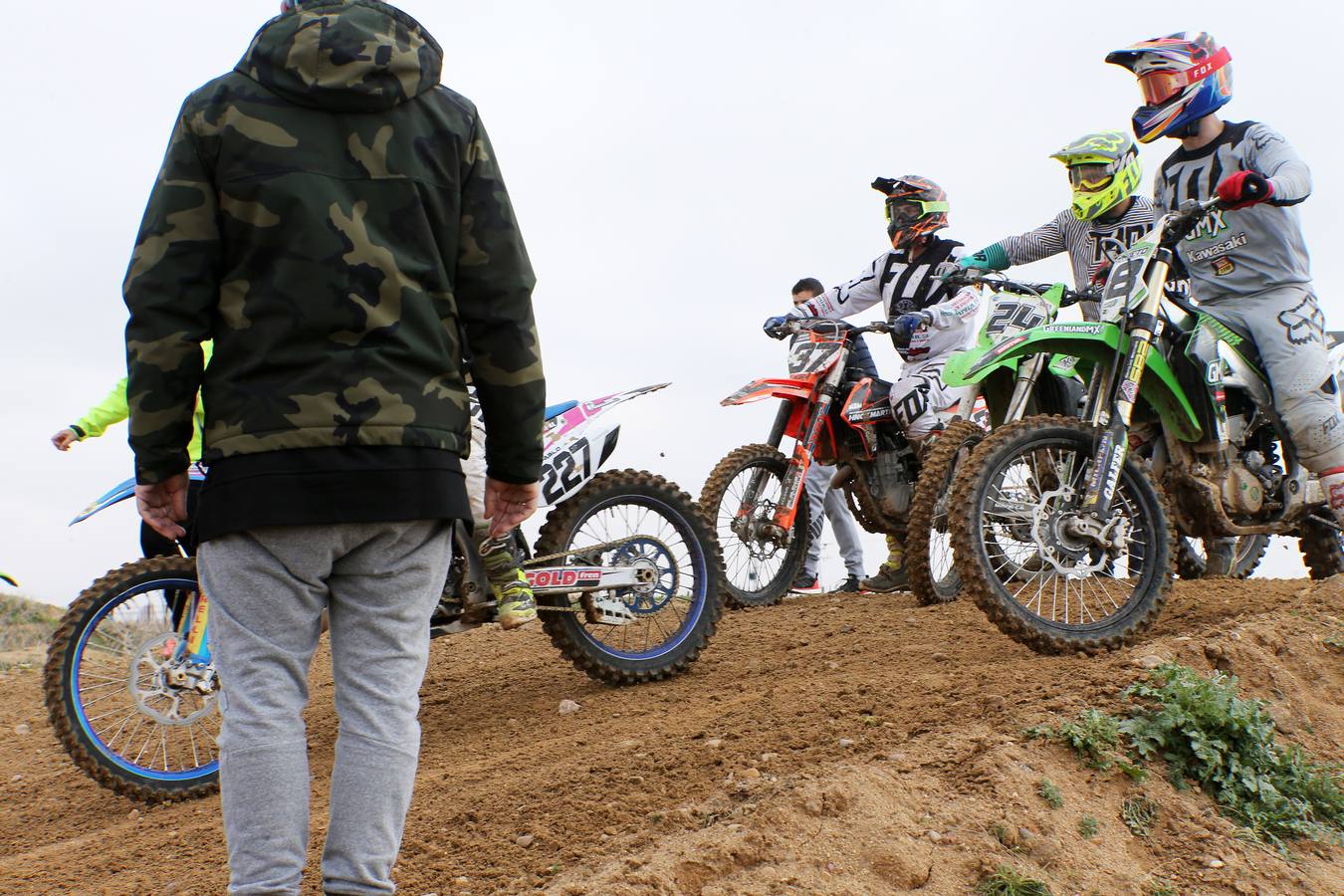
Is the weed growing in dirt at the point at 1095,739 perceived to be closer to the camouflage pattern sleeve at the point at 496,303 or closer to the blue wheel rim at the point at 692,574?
the camouflage pattern sleeve at the point at 496,303

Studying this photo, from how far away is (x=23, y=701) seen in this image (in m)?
7.21

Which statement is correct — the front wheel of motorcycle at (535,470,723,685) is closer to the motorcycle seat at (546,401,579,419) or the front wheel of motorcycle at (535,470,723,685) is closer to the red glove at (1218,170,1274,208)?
the motorcycle seat at (546,401,579,419)

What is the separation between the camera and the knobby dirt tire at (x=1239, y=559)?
7371mm

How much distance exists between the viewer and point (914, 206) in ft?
26.9

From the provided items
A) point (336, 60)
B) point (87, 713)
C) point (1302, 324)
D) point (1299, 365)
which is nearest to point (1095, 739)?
point (336, 60)

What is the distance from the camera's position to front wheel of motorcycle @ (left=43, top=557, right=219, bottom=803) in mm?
4559

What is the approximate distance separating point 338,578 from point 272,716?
297 mm

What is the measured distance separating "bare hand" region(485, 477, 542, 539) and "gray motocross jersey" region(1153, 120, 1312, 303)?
421 centimetres

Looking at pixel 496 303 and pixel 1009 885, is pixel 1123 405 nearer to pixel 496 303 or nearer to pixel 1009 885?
pixel 1009 885

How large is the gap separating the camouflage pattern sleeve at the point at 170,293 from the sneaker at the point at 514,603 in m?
2.39

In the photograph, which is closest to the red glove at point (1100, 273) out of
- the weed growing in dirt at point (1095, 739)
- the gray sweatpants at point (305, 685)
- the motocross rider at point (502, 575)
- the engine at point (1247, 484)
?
the engine at point (1247, 484)

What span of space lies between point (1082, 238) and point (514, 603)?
439 cm

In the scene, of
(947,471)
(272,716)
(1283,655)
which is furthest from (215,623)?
(947,471)

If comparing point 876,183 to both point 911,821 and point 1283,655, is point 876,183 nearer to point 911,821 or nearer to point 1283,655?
point 1283,655
